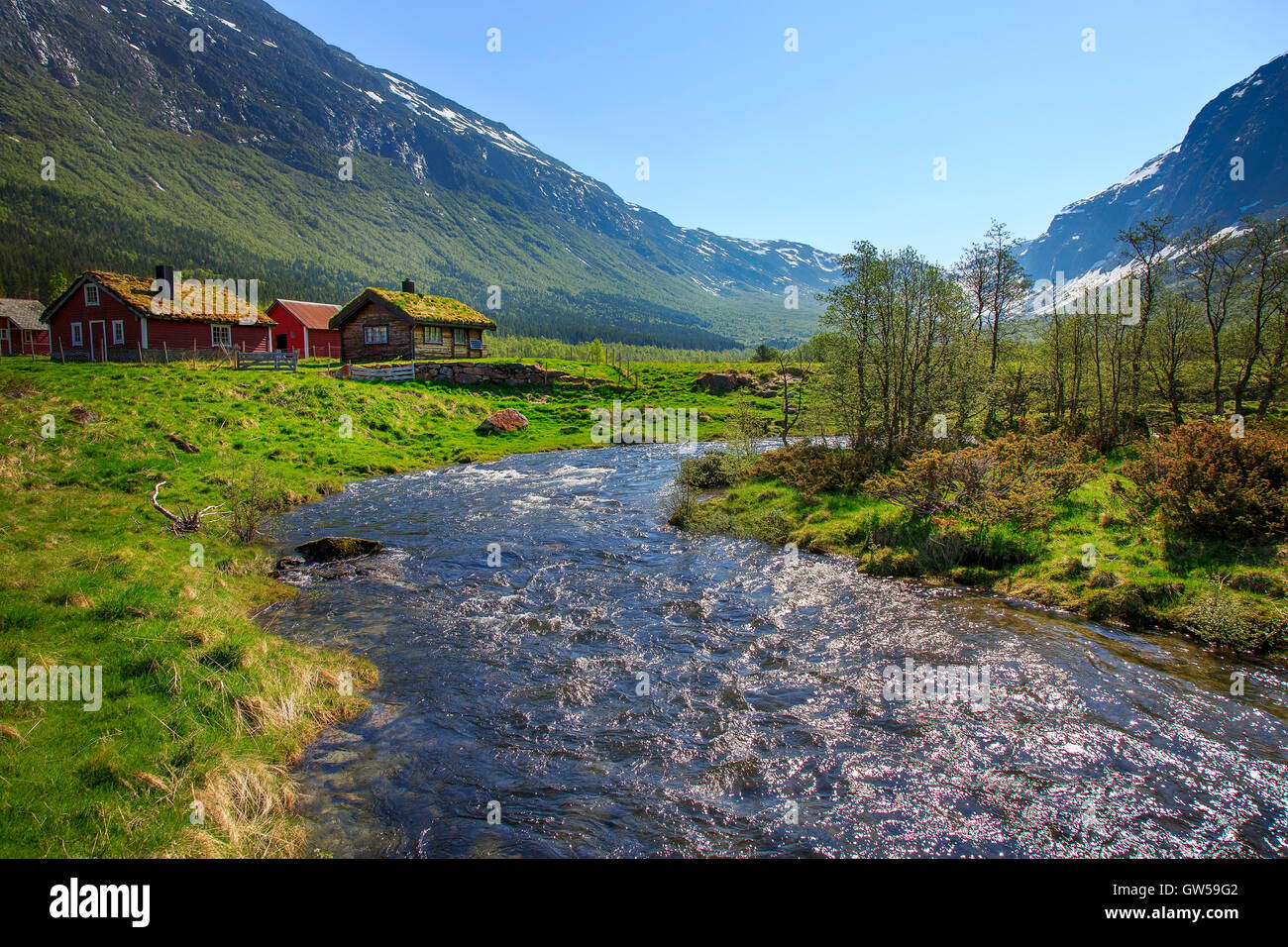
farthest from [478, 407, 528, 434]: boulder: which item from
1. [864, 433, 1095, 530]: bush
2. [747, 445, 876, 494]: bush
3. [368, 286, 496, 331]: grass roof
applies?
[864, 433, 1095, 530]: bush

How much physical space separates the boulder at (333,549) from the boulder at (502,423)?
85.8ft

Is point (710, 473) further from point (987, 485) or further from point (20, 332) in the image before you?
point (20, 332)

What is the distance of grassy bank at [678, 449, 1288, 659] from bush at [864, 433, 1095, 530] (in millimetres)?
317

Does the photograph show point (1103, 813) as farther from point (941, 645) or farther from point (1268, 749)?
point (941, 645)

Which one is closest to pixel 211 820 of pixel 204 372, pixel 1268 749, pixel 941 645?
pixel 941 645

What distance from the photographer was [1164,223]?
862 inches

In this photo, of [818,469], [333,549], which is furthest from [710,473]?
[333,549]

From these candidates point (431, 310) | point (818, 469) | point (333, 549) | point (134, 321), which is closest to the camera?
point (333, 549)

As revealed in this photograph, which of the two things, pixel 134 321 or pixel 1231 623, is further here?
pixel 134 321

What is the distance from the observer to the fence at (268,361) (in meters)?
46.3

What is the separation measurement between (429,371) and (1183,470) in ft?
163

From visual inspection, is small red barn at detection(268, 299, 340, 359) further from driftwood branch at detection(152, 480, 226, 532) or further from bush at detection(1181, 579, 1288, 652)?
bush at detection(1181, 579, 1288, 652)

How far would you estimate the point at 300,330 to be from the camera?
71312 millimetres

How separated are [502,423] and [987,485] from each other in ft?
113
